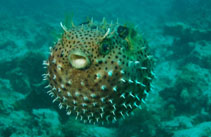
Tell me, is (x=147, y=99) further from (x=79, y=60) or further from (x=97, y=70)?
(x=79, y=60)

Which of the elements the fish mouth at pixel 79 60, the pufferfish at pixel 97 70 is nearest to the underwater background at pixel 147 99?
the pufferfish at pixel 97 70

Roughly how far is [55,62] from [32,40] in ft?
47.8

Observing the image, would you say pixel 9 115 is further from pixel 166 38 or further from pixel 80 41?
pixel 166 38

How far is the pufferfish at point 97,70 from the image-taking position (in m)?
1.61

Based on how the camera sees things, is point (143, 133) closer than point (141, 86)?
No

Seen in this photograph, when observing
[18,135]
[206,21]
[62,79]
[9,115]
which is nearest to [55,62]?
[62,79]

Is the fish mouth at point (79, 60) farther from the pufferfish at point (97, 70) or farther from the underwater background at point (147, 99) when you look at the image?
the underwater background at point (147, 99)

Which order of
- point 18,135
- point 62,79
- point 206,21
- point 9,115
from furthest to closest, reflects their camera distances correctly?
1. point 206,21
2. point 9,115
3. point 18,135
4. point 62,79

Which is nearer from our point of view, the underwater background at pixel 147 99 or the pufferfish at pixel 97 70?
the pufferfish at pixel 97 70

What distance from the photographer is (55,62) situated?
176 centimetres

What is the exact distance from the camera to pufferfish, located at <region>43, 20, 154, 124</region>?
5.29ft

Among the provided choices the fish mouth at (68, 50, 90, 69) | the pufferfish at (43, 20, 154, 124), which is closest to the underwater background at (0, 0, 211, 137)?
the pufferfish at (43, 20, 154, 124)

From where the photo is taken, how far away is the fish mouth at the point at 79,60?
5.02 feet

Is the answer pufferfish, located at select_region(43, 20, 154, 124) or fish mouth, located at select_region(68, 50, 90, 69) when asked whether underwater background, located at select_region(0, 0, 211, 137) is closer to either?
pufferfish, located at select_region(43, 20, 154, 124)
